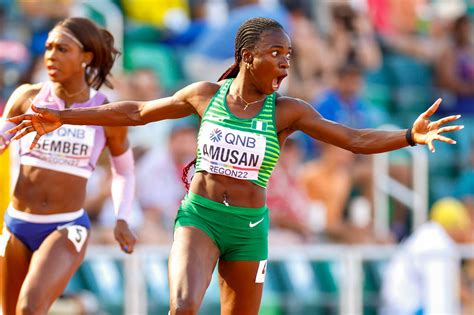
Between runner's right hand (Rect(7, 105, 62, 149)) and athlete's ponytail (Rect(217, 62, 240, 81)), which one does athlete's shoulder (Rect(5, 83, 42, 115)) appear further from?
athlete's ponytail (Rect(217, 62, 240, 81))

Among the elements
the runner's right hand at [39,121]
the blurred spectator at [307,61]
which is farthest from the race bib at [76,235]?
the blurred spectator at [307,61]

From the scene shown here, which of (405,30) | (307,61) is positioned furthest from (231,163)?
(405,30)

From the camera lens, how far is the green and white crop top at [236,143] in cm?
778

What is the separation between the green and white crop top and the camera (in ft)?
25.5

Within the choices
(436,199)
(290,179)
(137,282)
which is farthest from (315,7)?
(137,282)

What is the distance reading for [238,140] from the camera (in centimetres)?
779

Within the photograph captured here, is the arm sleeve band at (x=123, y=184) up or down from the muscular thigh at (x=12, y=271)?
up

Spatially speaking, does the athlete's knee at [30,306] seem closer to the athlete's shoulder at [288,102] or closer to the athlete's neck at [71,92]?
the athlete's neck at [71,92]

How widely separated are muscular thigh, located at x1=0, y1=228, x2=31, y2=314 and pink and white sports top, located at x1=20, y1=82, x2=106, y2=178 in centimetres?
58

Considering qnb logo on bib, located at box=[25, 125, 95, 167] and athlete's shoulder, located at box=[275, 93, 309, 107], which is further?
qnb logo on bib, located at box=[25, 125, 95, 167]

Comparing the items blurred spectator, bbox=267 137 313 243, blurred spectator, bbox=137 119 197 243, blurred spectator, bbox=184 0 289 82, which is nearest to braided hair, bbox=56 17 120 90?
blurred spectator, bbox=137 119 197 243

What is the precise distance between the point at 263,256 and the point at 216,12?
895 centimetres

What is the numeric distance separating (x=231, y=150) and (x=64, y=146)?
4.96ft

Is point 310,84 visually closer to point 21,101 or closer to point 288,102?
point 21,101
